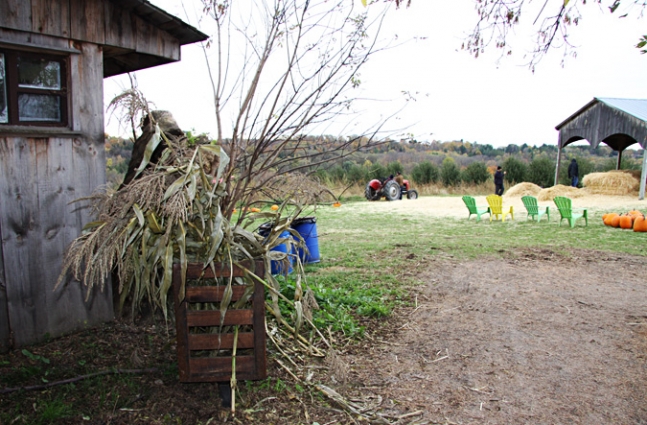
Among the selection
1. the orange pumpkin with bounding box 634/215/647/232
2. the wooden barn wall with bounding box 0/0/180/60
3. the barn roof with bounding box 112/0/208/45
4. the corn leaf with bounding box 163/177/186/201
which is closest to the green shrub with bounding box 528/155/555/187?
the orange pumpkin with bounding box 634/215/647/232

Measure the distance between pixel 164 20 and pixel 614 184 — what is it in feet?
70.1

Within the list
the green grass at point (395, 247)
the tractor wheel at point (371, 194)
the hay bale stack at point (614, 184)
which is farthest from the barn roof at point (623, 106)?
the tractor wheel at point (371, 194)

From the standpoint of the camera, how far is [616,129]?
20.8 metres

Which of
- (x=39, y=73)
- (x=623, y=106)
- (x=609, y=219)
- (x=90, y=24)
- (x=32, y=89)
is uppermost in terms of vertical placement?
(x=623, y=106)

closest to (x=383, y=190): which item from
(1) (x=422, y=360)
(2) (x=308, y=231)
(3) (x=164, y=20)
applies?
(2) (x=308, y=231)

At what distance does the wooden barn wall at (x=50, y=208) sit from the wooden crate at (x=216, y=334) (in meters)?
1.71

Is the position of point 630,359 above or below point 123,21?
below

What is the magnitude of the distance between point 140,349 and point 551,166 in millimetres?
28724

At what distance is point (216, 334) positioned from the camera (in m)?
2.96

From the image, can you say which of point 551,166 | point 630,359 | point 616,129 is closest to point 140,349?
point 630,359

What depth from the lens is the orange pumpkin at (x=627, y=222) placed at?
11219 millimetres

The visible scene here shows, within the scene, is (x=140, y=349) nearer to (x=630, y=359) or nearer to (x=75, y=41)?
(x=75, y=41)

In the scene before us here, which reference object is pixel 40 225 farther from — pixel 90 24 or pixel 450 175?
pixel 450 175

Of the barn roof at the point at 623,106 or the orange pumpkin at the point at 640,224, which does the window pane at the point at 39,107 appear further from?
the barn roof at the point at 623,106
